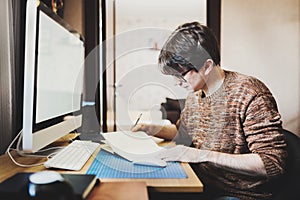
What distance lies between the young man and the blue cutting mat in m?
0.11

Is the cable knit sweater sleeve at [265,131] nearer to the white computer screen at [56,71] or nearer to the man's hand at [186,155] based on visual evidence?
the man's hand at [186,155]

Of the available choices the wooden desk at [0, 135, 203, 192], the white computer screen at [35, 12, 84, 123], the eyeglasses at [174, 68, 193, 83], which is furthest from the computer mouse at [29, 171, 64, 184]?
the eyeglasses at [174, 68, 193, 83]

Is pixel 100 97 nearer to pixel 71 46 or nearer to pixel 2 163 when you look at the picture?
pixel 71 46

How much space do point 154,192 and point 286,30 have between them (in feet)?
6.40

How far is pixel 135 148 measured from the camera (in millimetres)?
1249

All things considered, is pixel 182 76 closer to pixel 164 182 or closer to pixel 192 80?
pixel 192 80

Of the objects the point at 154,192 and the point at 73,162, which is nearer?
the point at 154,192

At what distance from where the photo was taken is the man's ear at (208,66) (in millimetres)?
1283

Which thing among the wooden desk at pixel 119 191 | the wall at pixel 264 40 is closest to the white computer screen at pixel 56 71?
the wooden desk at pixel 119 191

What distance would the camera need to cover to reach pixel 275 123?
3.59 feet

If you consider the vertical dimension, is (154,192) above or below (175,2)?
below

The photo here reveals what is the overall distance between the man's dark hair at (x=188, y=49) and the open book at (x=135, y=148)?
1.05ft

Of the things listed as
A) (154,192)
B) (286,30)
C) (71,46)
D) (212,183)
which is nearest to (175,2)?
(286,30)

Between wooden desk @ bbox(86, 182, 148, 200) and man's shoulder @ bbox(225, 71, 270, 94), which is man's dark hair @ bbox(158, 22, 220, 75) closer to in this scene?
man's shoulder @ bbox(225, 71, 270, 94)
